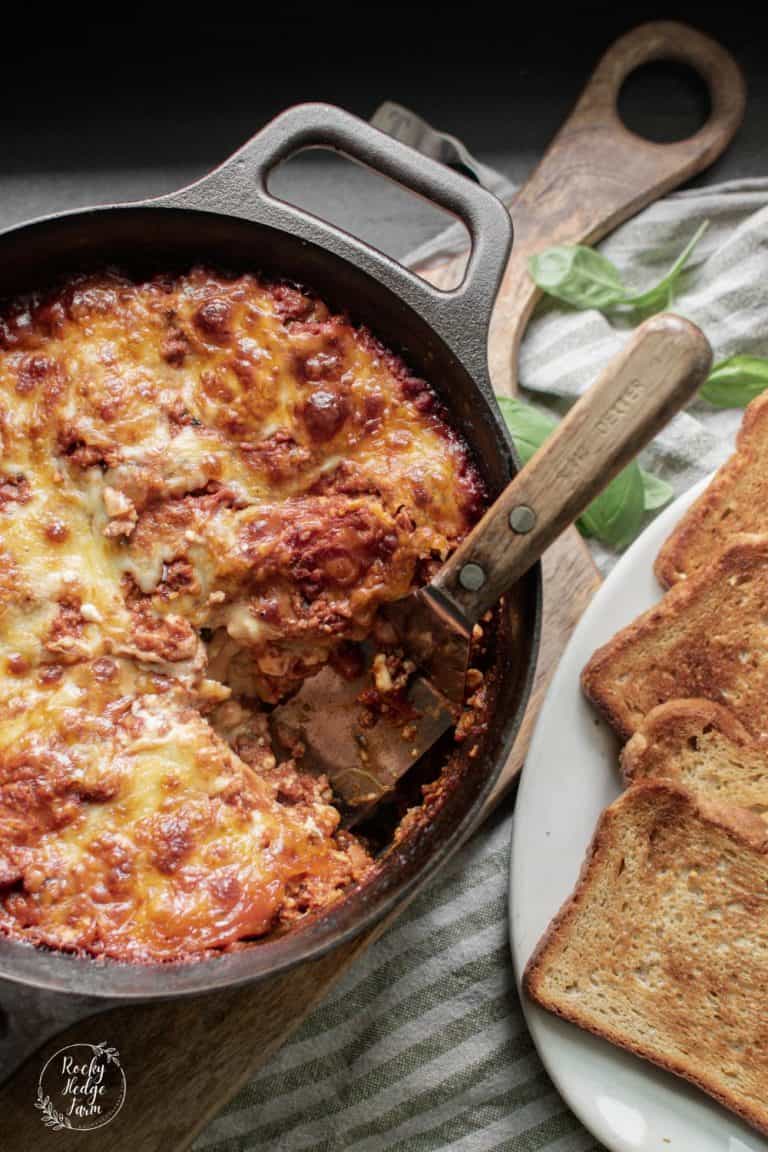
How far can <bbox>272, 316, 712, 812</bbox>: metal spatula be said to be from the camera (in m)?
2.16

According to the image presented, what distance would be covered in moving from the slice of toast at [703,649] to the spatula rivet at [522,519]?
2.53 ft

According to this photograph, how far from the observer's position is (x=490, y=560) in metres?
2.32

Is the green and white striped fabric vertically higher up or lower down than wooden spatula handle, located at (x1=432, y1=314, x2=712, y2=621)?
lower down

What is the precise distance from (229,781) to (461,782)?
510 mm

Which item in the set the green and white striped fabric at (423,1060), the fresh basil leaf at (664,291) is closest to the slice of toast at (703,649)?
the green and white striped fabric at (423,1060)

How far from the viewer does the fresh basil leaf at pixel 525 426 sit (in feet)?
10.0

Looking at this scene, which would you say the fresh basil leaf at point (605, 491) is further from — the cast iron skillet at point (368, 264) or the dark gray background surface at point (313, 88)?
the dark gray background surface at point (313, 88)

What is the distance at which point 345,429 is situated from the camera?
8.46 feet

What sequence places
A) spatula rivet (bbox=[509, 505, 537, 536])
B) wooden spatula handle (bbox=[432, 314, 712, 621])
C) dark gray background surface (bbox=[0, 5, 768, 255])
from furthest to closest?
dark gray background surface (bbox=[0, 5, 768, 255]) < spatula rivet (bbox=[509, 505, 537, 536]) < wooden spatula handle (bbox=[432, 314, 712, 621])

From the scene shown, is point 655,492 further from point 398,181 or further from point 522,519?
point 398,181

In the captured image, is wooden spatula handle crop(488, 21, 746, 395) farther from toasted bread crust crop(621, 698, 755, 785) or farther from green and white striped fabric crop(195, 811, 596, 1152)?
green and white striped fabric crop(195, 811, 596, 1152)

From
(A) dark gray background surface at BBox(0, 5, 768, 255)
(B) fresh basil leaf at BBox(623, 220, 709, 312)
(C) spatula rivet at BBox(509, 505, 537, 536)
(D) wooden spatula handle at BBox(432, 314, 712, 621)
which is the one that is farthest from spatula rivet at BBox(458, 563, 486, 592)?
(A) dark gray background surface at BBox(0, 5, 768, 255)

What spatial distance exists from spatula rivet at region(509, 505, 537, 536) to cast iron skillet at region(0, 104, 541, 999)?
Result: 0.61 ft

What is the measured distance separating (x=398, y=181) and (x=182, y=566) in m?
1.00
